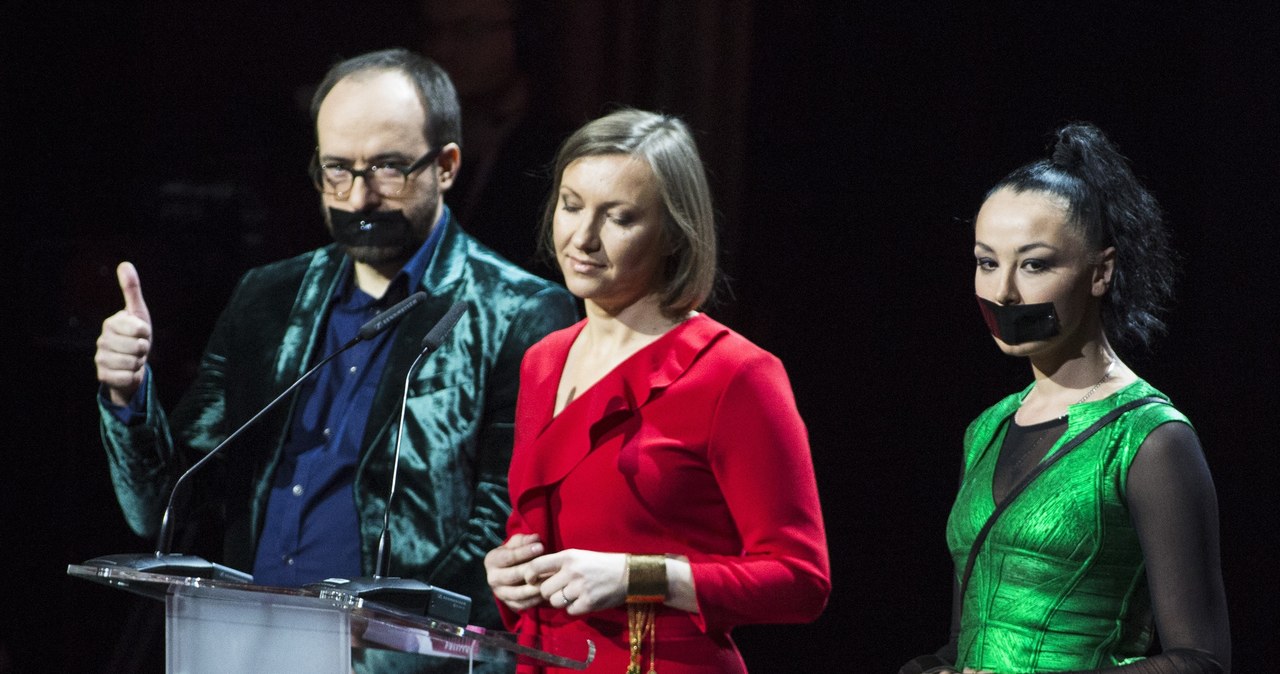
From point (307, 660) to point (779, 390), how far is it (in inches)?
32.4

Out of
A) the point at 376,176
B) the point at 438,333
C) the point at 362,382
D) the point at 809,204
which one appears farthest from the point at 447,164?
the point at 438,333

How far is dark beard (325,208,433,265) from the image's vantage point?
3186 millimetres

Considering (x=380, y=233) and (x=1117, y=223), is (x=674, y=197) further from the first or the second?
(x=380, y=233)

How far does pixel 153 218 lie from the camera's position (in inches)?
153

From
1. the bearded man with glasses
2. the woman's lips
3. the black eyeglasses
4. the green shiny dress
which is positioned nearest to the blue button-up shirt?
the bearded man with glasses

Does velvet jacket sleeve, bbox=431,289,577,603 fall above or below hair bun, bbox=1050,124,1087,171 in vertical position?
below

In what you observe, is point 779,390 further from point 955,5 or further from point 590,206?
point 955,5

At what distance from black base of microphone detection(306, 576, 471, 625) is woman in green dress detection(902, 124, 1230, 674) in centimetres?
71

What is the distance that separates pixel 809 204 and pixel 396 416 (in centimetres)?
98

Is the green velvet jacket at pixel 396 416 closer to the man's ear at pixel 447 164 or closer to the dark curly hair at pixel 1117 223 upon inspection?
the man's ear at pixel 447 164

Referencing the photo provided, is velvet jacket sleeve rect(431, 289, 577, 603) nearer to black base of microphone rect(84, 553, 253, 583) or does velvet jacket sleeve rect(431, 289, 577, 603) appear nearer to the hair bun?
black base of microphone rect(84, 553, 253, 583)

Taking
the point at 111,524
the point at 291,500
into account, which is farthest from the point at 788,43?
the point at 111,524

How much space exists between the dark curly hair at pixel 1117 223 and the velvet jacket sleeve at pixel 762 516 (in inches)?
20.0

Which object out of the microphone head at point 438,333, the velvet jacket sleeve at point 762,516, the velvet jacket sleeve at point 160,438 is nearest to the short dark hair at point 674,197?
the velvet jacket sleeve at point 762,516
